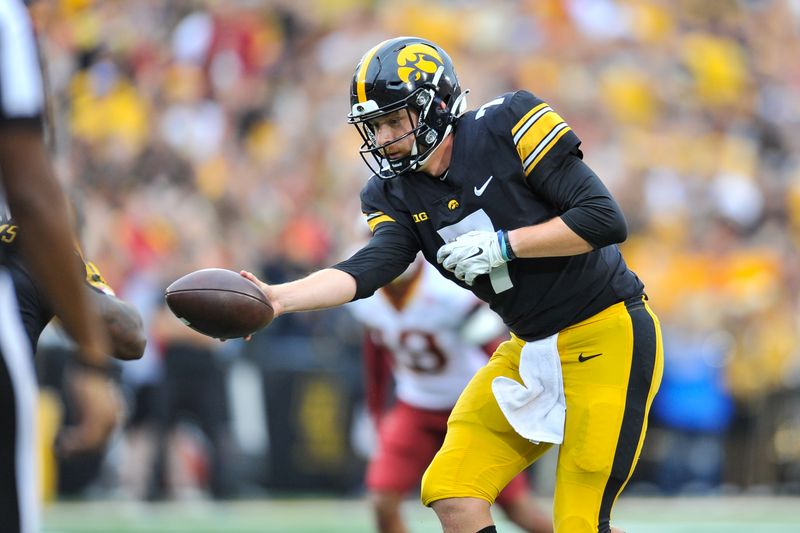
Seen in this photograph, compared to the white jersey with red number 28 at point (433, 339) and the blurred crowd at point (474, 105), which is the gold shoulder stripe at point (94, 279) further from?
the blurred crowd at point (474, 105)

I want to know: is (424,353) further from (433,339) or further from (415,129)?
(415,129)

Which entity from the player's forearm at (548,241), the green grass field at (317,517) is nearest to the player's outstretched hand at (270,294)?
the player's forearm at (548,241)

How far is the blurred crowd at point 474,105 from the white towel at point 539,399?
5376mm

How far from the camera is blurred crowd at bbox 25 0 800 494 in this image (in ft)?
35.0

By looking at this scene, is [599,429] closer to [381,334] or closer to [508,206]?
[508,206]

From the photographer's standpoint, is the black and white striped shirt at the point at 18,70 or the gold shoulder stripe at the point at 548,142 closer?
the black and white striped shirt at the point at 18,70

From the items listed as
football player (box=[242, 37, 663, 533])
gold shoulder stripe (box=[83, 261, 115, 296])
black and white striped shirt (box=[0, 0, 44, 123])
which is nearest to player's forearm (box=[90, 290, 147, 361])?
gold shoulder stripe (box=[83, 261, 115, 296])

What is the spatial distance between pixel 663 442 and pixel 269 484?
327cm

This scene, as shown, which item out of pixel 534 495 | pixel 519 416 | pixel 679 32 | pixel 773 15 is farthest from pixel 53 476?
pixel 773 15

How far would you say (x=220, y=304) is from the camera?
13.0 feet

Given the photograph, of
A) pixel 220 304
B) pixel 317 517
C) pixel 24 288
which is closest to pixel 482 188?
pixel 220 304

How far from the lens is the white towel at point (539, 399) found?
173 inches

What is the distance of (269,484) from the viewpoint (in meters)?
10.4

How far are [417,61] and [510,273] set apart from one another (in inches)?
30.7
